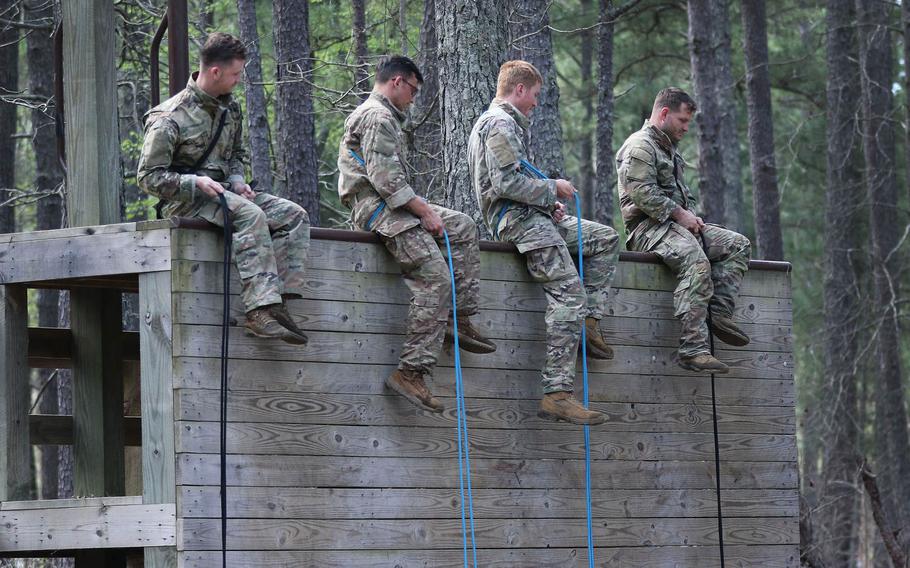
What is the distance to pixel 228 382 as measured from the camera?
594 centimetres

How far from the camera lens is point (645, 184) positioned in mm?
7582

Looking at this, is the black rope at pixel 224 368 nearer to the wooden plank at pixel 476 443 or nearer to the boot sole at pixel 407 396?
the wooden plank at pixel 476 443

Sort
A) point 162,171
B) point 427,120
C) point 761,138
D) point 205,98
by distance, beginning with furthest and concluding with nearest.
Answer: point 761,138 < point 427,120 < point 205,98 < point 162,171

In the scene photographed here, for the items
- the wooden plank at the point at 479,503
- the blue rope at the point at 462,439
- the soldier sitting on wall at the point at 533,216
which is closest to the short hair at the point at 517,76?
the soldier sitting on wall at the point at 533,216

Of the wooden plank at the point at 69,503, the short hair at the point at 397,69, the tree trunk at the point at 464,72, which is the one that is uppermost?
the tree trunk at the point at 464,72

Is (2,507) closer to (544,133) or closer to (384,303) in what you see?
(384,303)

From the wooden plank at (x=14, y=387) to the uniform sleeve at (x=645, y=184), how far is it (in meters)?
3.52

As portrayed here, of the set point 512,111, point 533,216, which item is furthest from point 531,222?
point 512,111

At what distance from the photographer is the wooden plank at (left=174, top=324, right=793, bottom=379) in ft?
19.3

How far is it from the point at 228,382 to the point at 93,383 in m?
Answer: 1.67

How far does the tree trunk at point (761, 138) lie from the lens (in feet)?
55.9

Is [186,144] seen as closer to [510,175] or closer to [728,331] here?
[510,175]

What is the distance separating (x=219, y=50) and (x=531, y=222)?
6.38 feet

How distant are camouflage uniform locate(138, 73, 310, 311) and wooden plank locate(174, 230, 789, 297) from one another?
131 mm
